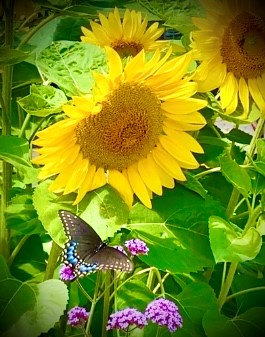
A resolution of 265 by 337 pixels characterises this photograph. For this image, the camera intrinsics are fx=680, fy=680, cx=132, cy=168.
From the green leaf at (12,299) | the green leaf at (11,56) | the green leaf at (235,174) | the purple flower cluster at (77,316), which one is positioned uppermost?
the green leaf at (11,56)

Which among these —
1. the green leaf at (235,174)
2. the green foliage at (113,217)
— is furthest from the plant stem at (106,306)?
the green leaf at (235,174)

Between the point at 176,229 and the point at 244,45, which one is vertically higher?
the point at 244,45

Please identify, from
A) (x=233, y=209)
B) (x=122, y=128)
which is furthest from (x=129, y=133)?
(x=233, y=209)

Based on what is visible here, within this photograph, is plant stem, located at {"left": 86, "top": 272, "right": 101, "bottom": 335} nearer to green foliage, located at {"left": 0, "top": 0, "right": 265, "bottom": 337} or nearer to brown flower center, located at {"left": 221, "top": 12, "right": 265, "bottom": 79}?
green foliage, located at {"left": 0, "top": 0, "right": 265, "bottom": 337}

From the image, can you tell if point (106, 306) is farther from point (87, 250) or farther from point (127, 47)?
point (127, 47)

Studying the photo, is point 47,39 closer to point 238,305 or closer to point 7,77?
point 7,77

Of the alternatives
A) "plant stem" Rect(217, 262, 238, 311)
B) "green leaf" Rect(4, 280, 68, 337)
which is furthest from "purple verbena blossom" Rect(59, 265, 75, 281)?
"plant stem" Rect(217, 262, 238, 311)

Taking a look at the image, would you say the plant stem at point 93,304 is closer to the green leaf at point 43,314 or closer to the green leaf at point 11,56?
the green leaf at point 43,314

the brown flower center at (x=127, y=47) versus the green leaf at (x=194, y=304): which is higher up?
the brown flower center at (x=127, y=47)
